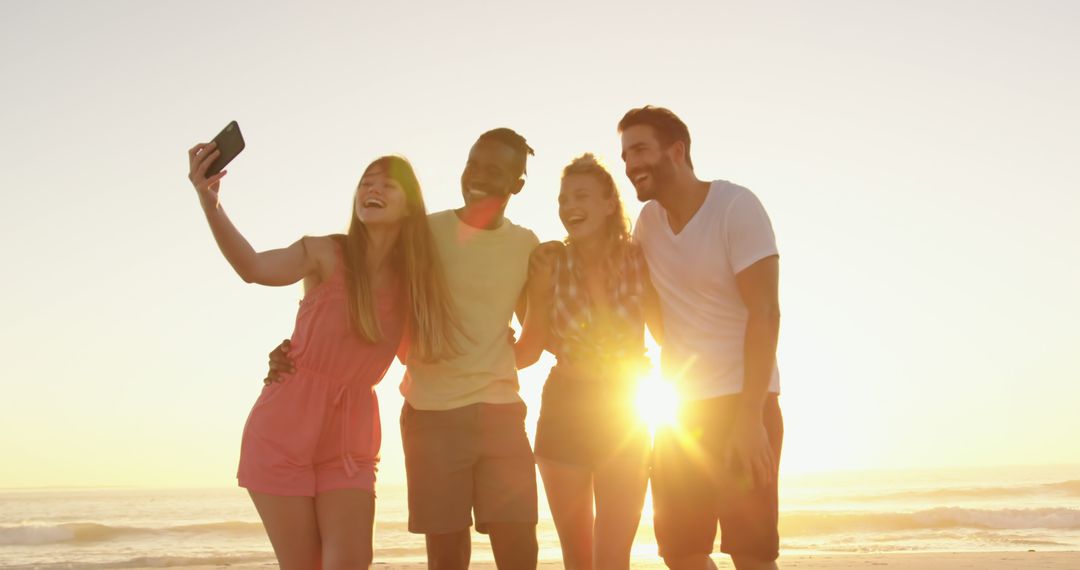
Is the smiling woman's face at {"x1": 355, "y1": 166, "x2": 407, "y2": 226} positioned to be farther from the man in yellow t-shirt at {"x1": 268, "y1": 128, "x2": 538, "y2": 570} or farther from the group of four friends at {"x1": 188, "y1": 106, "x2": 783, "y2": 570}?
the man in yellow t-shirt at {"x1": 268, "y1": 128, "x2": 538, "y2": 570}

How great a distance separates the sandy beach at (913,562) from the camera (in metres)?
13.1

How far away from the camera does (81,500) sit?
40031mm

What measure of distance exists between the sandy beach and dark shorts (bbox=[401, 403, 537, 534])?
30.6 feet

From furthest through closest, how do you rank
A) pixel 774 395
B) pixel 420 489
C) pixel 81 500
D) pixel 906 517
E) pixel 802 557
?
pixel 81 500
pixel 906 517
pixel 802 557
pixel 420 489
pixel 774 395

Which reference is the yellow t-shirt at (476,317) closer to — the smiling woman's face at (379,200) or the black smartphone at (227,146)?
the smiling woman's face at (379,200)

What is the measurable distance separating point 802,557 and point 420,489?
1192cm

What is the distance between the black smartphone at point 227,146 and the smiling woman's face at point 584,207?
1.65m

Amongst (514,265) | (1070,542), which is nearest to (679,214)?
(514,265)

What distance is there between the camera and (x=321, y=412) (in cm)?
442

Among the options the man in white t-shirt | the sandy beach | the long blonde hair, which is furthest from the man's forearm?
the sandy beach

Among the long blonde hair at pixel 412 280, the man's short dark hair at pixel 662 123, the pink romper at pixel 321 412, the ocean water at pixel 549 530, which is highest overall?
the man's short dark hair at pixel 662 123

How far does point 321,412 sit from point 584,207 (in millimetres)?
1645

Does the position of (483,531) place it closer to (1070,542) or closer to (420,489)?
(420,489)

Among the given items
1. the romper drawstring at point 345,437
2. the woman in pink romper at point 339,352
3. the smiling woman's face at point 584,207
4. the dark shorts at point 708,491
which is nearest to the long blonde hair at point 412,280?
the woman in pink romper at point 339,352
